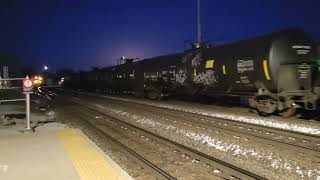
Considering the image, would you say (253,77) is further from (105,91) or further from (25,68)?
(25,68)

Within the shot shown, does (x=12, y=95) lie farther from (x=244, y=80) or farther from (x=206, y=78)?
(x=244, y=80)

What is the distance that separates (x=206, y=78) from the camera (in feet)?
77.6

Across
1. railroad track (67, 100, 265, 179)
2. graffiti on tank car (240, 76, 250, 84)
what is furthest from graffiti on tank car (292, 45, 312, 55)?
railroad track (67, 100, 265, 179)

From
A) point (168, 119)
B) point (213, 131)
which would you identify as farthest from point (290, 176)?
point (168, 119)

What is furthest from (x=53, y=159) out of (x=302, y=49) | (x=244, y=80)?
(x=302, y=49)

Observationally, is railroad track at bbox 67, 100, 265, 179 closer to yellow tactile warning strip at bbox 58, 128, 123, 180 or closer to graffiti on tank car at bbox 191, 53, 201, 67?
yellow tactile warning strip at bbox 58, 128, 123, 180

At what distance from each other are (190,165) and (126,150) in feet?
8.66

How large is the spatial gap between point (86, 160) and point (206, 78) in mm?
15292

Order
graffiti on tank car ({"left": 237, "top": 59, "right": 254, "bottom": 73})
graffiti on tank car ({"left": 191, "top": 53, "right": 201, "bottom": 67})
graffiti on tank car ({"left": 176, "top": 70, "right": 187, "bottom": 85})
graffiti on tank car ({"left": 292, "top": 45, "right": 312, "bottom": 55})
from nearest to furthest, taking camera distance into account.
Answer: graffiti on tank car ({"left": 292, "top": 45, "right": 312, "bottom": 55}) < graffiti on tank car ({"left": 237, "top": 59, "right": 254, "bottom": 73}) < graffiti on tank car ({"left": 191, "top": 53, "right": 201, "bottom": 67}) < graffiti on tank car ({"left": 176, "top": 70, "right": 187, "bottom": 85})

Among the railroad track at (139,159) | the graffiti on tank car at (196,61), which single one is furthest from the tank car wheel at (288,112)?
the railroad track at (139,159)

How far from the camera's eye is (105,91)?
5331 centimetres

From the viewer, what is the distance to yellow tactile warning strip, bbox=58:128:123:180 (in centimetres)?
773

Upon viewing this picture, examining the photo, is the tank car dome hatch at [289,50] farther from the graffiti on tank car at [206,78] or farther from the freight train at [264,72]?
the graffiti on tank car at [206,78]

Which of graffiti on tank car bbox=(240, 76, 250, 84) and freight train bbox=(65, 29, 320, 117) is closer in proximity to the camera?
freight train bbox=(65, 29, 320, 117)
